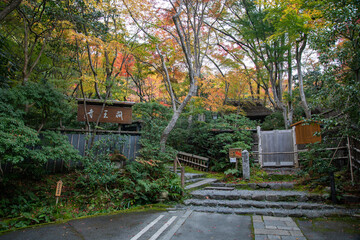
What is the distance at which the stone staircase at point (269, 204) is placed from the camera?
5.75 metres

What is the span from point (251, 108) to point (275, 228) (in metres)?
17.0

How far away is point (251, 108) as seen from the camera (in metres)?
20.7

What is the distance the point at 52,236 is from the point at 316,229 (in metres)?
5.67

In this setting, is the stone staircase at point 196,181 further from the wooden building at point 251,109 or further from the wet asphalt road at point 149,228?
the wooden building at point 251,109

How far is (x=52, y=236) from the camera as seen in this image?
4.45 meters

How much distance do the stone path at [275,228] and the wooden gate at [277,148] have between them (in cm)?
705

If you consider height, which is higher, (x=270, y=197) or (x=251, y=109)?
(x=251, y=109)

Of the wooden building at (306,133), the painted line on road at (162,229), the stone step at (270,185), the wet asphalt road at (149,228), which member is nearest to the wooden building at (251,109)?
the wooden building at (306,133)

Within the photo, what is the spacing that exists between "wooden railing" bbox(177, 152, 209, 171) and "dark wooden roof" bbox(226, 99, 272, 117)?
798cm

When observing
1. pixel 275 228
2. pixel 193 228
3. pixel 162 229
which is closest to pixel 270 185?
pixel 275 228

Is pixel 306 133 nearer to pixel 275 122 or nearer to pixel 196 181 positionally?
pixel 196 181

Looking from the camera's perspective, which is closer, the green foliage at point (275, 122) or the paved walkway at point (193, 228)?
the paved walkway at point (193, 228)

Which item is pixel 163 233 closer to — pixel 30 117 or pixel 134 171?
pixel 134 171

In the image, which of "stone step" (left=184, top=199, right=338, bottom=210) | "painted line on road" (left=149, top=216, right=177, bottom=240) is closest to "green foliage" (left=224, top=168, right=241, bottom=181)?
"stone step" (left=184, top=199, right=338, bottom=210)
